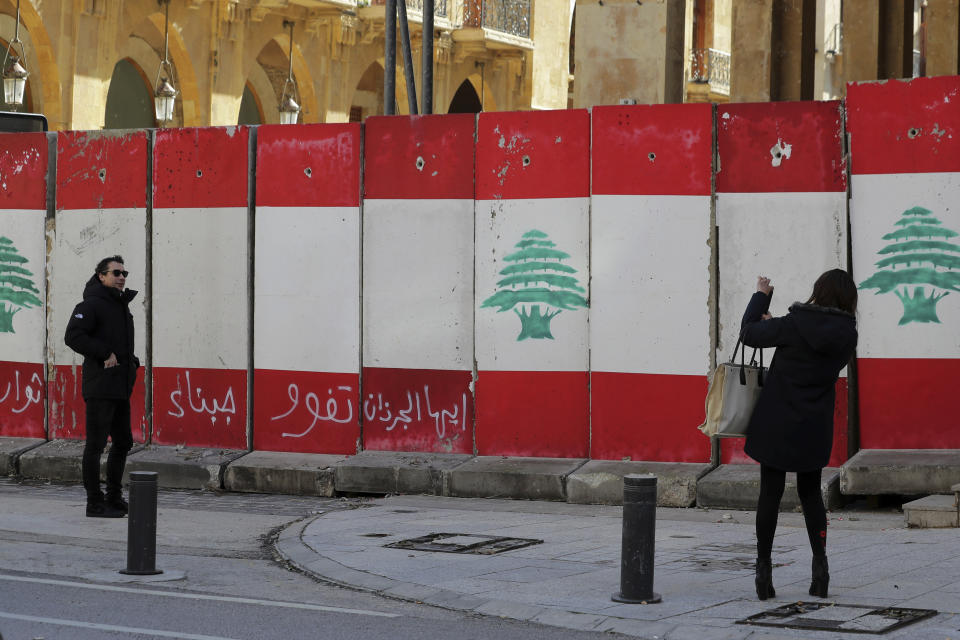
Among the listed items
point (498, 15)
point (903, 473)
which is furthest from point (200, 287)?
point (498, 15)

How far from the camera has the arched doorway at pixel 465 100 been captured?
116 ft

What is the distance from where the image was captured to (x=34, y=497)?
38.7 feet

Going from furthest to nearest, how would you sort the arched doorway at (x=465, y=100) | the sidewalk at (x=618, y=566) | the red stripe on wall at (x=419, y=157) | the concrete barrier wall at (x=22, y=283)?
the arched doorway at (x=465, y=100), the concrete barrier wall at (x=22, y=283), the red stripe on wall at (x=419, y=157), the sidewalk at (x=618, y=566)

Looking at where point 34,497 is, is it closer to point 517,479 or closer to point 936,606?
point 517,479

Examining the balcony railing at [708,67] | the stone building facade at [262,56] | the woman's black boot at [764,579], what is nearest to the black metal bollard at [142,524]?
the woman's black boot at [764,579]

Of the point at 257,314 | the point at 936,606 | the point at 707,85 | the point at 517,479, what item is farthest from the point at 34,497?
the point at 707,85

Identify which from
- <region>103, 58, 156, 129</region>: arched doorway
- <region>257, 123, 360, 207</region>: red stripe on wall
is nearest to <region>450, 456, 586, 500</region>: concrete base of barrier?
<region>257, 123, 360, 207</region>: red stripe on wall

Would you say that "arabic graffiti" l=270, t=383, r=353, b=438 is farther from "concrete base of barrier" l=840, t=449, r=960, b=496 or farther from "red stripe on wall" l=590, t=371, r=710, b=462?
"concrete base of barrier" l=840, t=449, r=960, b=496

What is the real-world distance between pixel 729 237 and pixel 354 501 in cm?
356

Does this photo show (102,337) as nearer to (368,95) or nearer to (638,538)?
(638,538)

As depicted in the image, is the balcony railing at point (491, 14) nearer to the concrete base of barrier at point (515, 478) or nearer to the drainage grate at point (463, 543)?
the concrete base of barrier at point (515, 478)

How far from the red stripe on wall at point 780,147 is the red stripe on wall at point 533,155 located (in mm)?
1075

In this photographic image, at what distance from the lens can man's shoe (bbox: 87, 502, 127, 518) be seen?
1056cm

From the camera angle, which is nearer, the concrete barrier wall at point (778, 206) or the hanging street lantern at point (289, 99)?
the concrete barrier wall at point (778, 206)
